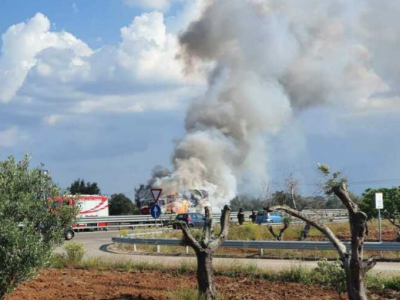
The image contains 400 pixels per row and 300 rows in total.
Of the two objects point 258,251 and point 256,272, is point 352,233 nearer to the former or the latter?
point 256,272

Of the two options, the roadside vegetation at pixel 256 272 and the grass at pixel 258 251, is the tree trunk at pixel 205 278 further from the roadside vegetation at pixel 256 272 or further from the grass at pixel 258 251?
the grass at pixel 258 251

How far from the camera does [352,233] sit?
7.57 metres

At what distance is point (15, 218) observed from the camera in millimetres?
8547

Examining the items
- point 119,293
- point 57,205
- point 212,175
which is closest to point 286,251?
point 119,293

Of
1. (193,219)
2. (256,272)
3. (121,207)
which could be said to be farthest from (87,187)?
(256,272)

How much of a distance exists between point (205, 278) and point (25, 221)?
11.6 feet

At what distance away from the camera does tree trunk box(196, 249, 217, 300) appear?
1012 centimetres

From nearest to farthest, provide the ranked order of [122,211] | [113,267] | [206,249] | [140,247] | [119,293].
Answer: [206,249] < [119,293] < [113,267] < [140,247] < [122,211]

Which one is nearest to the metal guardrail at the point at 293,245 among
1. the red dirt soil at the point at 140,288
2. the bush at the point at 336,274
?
the red dirt soil at the point at 140,288

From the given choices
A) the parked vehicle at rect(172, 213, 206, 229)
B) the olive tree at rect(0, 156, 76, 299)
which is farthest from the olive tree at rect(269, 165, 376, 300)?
the parked vehicle at rect(172, 213, 206, 229)

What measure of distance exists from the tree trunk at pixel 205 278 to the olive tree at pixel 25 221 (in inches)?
101

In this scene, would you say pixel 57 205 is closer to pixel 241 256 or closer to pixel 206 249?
pixel 206 249

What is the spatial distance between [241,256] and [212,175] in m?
50.2

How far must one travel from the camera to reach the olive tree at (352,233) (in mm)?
7367
